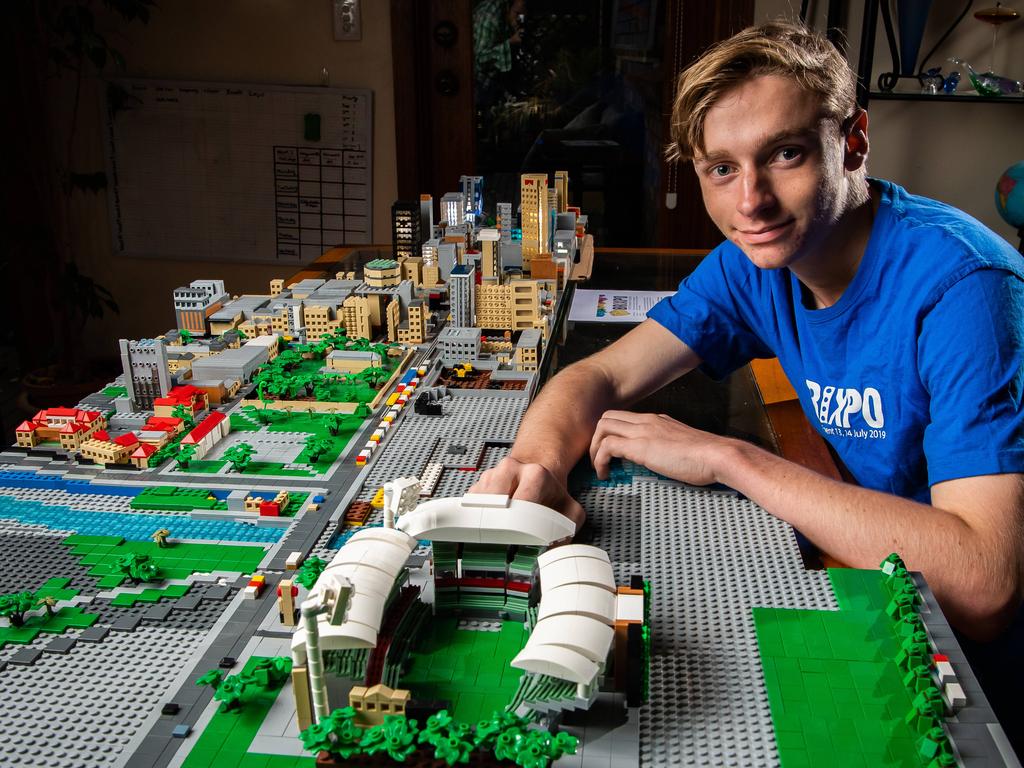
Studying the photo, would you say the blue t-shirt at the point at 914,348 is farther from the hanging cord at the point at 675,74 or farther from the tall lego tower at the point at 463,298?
the hanging cord at the point at 675,74

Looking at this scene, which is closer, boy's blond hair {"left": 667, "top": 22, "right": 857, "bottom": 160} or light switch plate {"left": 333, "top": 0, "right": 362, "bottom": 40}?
boy's blond hair {"left": 667, "top": 22, "right": 857, "bottom": 160}

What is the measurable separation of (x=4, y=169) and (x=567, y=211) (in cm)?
325

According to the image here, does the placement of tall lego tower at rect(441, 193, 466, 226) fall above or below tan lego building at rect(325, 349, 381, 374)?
above

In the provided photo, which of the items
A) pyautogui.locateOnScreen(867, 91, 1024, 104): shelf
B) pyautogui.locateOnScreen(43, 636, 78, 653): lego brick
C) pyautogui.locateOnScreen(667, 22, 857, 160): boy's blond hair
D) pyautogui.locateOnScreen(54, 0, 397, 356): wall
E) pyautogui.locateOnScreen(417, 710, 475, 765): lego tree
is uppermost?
pyautogui.locateOnScreen(54, 0, 397, 356): wall

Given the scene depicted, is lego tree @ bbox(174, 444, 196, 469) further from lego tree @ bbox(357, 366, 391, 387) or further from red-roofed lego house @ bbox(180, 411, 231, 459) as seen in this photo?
lego tree @ bbox(357, 366, 391, 387)

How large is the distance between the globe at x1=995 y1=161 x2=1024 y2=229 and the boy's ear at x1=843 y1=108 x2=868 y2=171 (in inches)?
108

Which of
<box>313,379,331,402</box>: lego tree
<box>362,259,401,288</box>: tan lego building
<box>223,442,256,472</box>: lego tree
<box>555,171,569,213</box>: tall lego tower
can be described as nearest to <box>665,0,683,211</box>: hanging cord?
<box>555,171,569,213</box>: tall lego tower

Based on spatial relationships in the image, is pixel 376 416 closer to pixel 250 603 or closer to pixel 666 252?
pixel 250 603

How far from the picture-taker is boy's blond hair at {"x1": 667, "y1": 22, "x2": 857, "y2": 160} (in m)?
1.67

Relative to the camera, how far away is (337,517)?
1911 mm

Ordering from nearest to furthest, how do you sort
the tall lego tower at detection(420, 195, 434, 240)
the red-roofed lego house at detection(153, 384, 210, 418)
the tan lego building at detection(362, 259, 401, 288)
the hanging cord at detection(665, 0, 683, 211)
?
the red-roofed lego house at detection(153, 384, 210, 418) → the tan lego building at detection(362, 259, 401, 288) → the tall lego tower at detection(420, 195, 434, 240) → the hanging cord at detection(665, 0, 683, 211)

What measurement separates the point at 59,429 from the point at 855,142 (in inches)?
75.9

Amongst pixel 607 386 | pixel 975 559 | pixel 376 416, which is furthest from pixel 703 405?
pixel 975 559

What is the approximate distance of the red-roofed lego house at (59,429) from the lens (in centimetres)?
224
